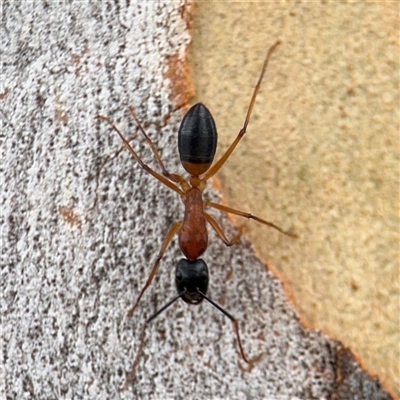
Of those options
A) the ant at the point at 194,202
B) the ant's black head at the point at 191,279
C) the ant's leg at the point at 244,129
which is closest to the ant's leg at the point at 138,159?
the ant at the point at 194,202

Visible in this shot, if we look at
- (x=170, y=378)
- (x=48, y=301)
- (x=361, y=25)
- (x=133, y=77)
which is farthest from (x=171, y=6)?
(x=170, y=378)

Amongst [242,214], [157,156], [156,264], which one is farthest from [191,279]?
[157,156]

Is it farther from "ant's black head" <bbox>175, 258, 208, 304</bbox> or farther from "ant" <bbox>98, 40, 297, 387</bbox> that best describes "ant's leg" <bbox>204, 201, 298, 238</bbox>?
"ant's black head" <bbox>175, 258, 208, 304</bbox>

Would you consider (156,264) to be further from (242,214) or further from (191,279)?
(242,214)

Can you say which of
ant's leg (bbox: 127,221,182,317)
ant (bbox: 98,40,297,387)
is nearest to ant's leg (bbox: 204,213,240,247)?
ant (bbox: 98,40,297,387)

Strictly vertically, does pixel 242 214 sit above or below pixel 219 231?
above

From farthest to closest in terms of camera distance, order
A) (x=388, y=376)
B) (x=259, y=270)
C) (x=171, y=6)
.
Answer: (x=171, y=6) → (x=259, y=270) → (x=388, y=376)

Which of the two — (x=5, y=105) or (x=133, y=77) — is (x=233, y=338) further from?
(x=5, y=105)
